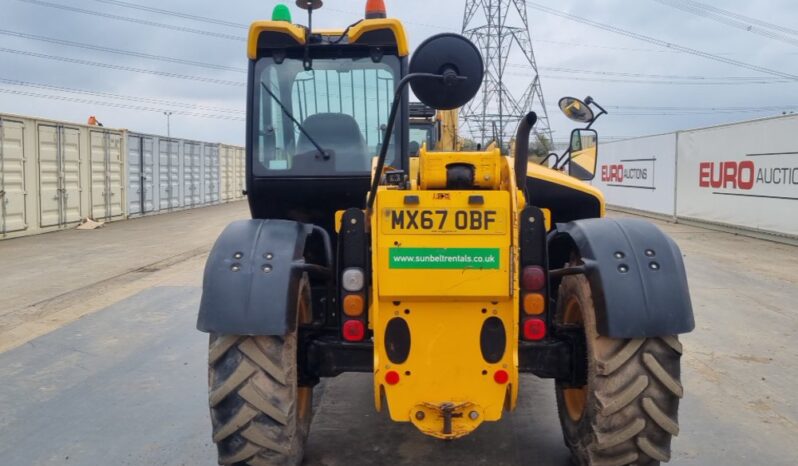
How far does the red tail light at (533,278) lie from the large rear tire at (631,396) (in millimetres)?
263

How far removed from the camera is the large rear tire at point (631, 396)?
11.0 ft

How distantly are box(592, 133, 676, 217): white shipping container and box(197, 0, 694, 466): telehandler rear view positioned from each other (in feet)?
50.7

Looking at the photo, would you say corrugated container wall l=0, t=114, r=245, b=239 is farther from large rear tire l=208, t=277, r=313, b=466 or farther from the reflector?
the reflector

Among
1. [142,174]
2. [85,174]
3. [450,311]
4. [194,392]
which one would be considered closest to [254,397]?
[450,311]

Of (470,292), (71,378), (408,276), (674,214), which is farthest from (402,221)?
(674,214)

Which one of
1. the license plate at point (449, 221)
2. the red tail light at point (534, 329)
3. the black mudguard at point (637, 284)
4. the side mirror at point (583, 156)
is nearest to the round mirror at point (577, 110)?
the side mirror at point (583, 156)

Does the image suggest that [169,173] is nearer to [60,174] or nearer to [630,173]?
[60,174]

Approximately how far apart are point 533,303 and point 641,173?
22.6m

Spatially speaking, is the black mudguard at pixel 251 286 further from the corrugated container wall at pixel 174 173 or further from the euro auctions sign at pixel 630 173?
the euro auctions sign at pixel 630 173

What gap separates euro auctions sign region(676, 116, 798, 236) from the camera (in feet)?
48.1

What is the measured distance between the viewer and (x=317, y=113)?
15.0ft

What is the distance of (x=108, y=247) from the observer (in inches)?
580

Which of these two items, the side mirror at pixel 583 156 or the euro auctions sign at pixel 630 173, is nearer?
the side mirror at pixel 583 156

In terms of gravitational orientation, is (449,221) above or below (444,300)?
above
